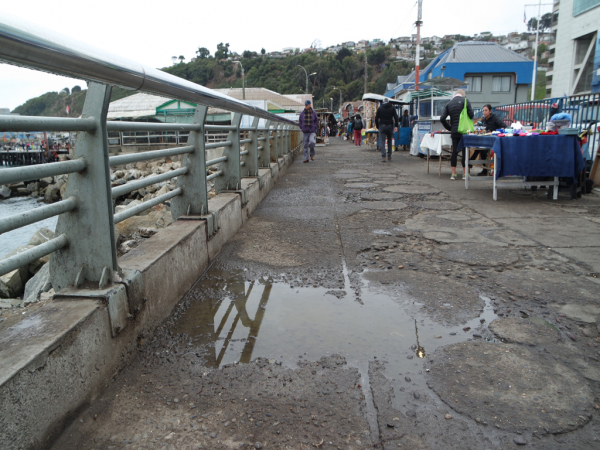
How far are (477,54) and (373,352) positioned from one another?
5395 centimetres

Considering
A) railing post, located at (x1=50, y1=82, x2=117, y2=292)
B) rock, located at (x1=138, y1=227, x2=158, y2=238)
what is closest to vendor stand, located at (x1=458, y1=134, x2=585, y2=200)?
rock, located at (x1=138, y1=227, x2=158, y2=238)

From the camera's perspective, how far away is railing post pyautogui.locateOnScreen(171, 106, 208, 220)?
377 cm

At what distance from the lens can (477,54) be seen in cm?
4912

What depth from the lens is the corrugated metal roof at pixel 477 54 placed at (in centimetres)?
4847

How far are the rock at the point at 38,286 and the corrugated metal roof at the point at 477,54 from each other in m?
50.1

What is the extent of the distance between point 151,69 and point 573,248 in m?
3.77

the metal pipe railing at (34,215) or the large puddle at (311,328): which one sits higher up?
the metal pipe railing at (34,215)

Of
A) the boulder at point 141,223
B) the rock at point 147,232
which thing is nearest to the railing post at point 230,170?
the rock at point 147,232

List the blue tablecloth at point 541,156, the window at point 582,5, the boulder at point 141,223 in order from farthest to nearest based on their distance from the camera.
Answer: the window at point 582,5 → the boulder at point 141,223 → the blue tablecloth at point 541,156

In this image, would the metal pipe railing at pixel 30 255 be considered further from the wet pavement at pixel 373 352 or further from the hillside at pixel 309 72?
the hillside at pixel 309 72

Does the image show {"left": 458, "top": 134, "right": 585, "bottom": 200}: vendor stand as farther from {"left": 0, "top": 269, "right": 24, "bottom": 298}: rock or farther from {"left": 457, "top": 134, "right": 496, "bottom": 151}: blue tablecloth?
{"left": 0, "top": 269, "right": 24, "bottom": 298}: rock

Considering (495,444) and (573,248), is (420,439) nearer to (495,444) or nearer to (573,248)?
(495,444)

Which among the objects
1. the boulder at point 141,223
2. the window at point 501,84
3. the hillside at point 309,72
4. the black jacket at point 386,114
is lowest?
the boulder at point 141,223

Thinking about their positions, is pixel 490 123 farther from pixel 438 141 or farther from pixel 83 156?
pixel 83 156
